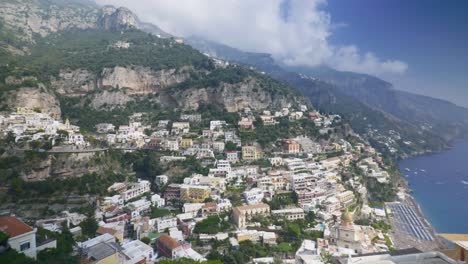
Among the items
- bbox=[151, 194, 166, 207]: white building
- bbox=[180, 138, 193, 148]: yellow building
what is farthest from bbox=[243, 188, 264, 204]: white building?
bbox=[180, 138, 193, 148]: yellow building

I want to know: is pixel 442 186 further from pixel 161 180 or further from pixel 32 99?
pixel 32 99

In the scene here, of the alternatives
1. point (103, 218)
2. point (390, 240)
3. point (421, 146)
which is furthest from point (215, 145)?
point (421, 146)

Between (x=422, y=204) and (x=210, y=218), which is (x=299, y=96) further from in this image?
(x=210, y=218)

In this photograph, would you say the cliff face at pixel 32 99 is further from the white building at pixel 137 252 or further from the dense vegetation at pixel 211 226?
the dense vegetation at pixel 211 226

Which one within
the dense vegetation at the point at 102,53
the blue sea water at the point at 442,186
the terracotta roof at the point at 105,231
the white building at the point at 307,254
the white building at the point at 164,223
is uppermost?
the dense vegetation at the point at 102,53

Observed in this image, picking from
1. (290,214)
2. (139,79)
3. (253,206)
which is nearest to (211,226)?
(253,206)

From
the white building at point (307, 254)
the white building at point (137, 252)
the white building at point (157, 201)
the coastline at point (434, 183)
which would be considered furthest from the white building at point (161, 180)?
the coastline at point (434, 183)
